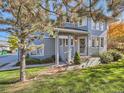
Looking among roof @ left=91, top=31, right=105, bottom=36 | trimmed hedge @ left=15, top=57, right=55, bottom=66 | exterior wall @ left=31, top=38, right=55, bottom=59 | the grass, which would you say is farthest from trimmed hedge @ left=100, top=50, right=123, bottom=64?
the grass

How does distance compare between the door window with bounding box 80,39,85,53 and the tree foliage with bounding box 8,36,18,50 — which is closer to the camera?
the tree foliage with bounding box 8,36,18,50

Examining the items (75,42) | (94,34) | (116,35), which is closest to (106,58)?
(75,42)

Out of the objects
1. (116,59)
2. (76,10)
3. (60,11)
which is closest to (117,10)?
(76,10)

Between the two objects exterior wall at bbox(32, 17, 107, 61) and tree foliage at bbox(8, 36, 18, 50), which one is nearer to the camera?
tree foliage at bbox(8, 36, 18, 50)

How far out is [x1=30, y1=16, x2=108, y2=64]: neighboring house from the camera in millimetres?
22081

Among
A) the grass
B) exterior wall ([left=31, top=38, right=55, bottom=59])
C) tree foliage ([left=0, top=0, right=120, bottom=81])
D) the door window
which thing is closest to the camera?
tree foliage ([left=0, top=0, right=120, bottom=81])

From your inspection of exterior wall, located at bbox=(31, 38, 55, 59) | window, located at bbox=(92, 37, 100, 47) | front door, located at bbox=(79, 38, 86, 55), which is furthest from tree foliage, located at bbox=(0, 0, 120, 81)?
window, located at bbox=(92, 37, 100, 47)

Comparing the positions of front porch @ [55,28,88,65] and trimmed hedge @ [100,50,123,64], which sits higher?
front porch @ [55,28,88,65]

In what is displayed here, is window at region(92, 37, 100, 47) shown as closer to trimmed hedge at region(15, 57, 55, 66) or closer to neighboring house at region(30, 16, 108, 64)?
neighboring house at region(30, 16, 108, 64)

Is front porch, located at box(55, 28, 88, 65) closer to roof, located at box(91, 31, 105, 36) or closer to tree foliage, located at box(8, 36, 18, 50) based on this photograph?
roof, located at box(91, 31, 105, 36)

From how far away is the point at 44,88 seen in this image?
945 cm

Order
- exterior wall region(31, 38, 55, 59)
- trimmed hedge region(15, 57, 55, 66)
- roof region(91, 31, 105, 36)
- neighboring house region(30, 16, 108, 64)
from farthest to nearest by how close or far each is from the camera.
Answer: roof region(91, 31, 105, 36) → exterior wall region(31, 38, 55, 59) → neighboring house region(30, 16, 108, 64) → trimmed hedge region(15, 57, 55, 66)

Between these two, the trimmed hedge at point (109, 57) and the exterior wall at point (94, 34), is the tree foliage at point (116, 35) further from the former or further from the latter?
the trimmed hedge at point (109, 57)

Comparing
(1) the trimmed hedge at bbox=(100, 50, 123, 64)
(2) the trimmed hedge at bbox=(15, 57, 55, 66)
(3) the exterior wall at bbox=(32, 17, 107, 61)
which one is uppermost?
(3) the exterior wall at bbox=(32, 17, 107, 61)
